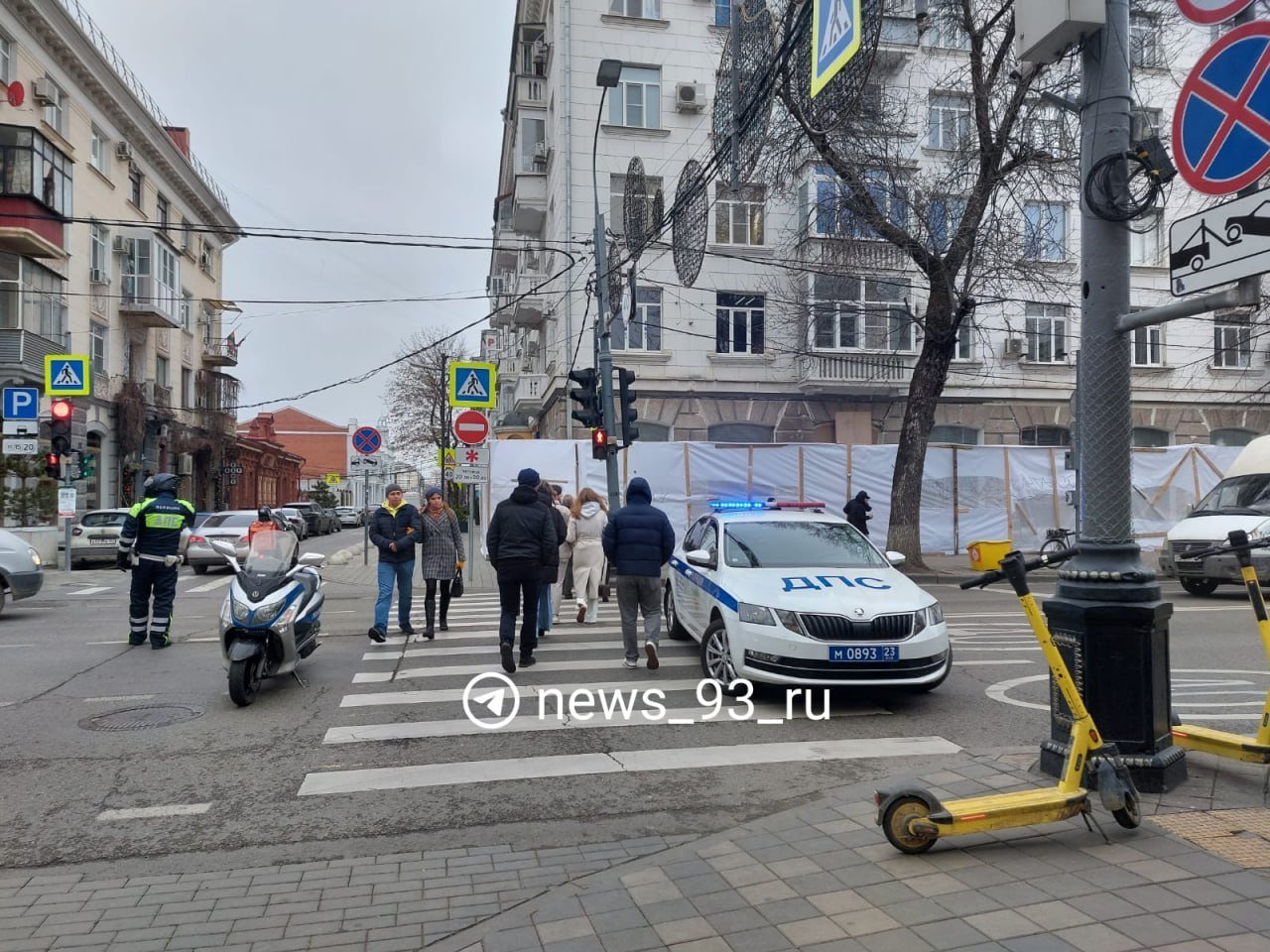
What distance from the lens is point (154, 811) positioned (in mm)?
5332

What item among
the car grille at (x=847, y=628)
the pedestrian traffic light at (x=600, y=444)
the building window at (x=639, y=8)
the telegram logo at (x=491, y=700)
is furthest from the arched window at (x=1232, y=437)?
the telegram logo at (x=491, y=700)

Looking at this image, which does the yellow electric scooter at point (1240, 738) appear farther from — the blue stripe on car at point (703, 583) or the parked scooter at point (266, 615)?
the parked scooter at point (266, 615)

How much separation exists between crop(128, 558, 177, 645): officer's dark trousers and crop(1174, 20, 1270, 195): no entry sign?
1024 centimetres

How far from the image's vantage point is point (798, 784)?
5719mm

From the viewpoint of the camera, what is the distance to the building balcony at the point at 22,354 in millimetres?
27844

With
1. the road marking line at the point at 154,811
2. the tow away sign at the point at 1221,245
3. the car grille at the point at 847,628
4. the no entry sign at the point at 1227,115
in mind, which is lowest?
the road marking line at the point at 154,811

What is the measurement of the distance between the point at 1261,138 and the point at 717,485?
19.5m

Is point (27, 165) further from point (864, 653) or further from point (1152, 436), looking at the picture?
point (1152, 436)

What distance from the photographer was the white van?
49.8 feet

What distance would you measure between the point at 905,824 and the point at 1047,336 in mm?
28734

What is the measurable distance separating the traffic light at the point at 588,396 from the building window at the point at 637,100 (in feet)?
44.3

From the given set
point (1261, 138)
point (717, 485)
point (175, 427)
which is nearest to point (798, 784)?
point (1261, 138)

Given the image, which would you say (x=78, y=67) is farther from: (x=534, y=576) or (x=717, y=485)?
Answer: (x=534, y=576)

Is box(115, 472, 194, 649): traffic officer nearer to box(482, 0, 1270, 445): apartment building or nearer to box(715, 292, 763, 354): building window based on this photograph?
box(482, 0, 1270, 445): apartment building
